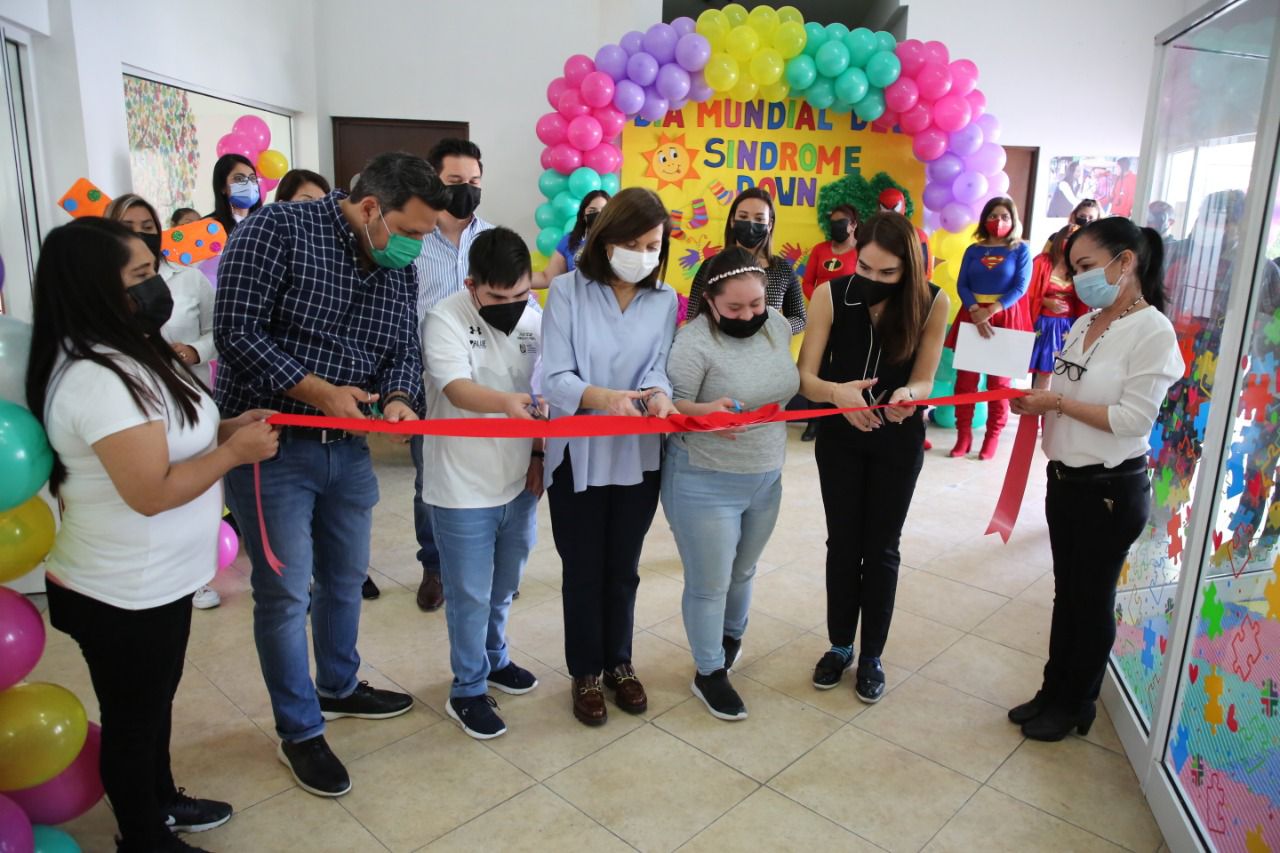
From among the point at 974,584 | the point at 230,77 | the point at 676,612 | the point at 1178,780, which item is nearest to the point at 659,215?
the point at 676,612

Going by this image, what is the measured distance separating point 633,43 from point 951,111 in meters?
2.23

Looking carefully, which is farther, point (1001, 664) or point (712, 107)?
point (712, 107)

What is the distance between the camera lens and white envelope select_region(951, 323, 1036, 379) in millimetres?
2533

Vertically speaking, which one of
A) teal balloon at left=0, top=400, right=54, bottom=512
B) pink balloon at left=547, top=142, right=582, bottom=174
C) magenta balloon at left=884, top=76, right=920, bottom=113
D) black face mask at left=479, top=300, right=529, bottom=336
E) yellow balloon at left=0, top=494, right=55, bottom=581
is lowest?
yellow balloon at left=0, top=494, right=55, bottom=581

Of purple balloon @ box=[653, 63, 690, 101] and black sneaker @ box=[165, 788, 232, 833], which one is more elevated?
purple balloon @ box=[653, 63, 690, 101]

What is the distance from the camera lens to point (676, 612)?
135 inches

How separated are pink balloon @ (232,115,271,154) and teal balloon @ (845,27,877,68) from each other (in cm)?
388

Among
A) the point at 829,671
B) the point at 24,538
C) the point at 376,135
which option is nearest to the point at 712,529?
the point at 829,671

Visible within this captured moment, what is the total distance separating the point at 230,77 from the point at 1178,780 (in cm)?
618

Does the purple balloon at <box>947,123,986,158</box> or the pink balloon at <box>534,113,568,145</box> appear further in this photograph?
the purple balloon at <box>947,123,986,158</box>

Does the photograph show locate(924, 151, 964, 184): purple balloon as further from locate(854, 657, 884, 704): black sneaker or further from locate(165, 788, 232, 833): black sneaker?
locate(165, 788, 232, 833): black sneaker

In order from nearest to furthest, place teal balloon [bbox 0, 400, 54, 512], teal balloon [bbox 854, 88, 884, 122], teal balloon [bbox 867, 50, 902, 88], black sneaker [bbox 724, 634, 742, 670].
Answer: teal balloon [bbox 0, 400, 54, 512]
black sneaker [bbox 724, 634, 742, 670]
teal balloon [bbox 867, 50, 902, 88]
teal balloon [bbox 854, 88, 884, 122]

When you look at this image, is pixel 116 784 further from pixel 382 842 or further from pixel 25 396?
pixel 25 396

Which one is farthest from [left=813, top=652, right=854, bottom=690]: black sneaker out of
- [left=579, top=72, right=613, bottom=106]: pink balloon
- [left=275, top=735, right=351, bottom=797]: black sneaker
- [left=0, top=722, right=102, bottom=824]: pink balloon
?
[left=579, top=72, right=613, bottom=106]: pink balloon
